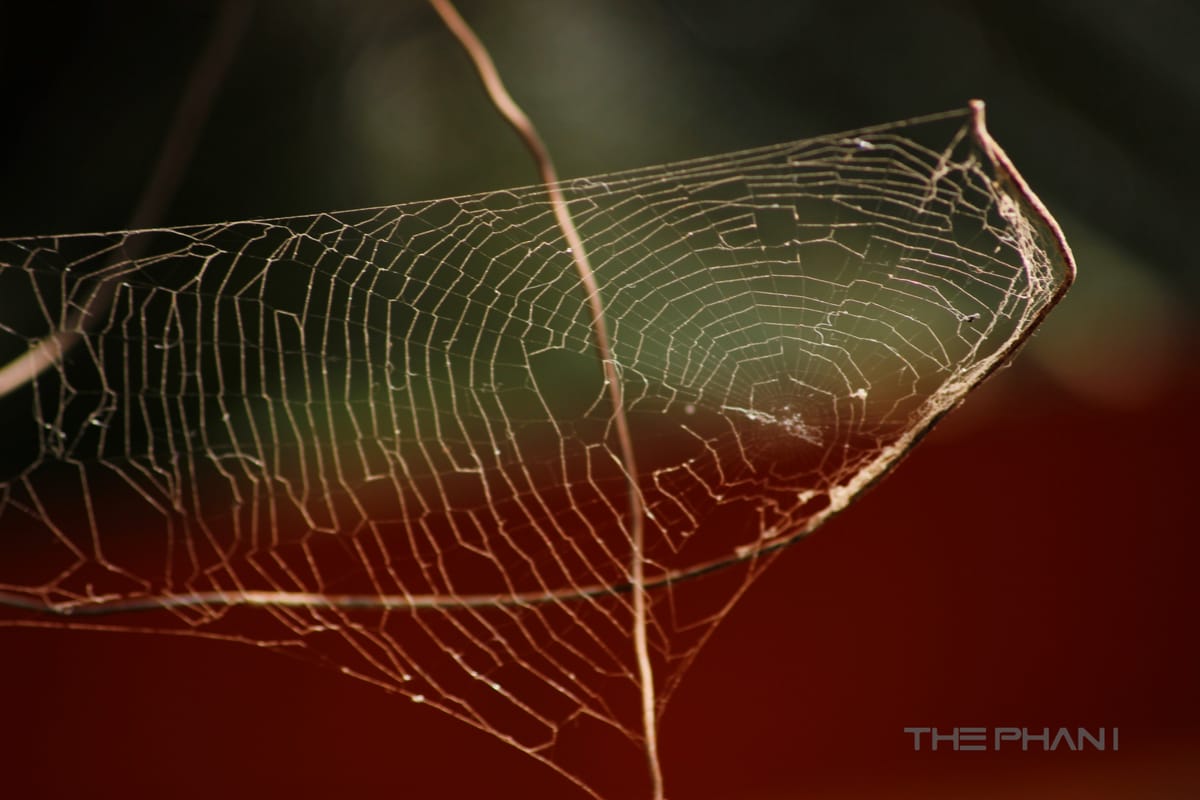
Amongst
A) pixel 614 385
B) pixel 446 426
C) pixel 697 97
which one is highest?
pixel 697 97

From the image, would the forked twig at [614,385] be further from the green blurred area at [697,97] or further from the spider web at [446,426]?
the green blurred area at [697,97]

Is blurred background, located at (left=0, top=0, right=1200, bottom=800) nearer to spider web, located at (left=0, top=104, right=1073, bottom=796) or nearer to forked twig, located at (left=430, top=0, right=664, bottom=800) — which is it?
spider web, located at (left=0, top=104, right=1073, bottom=796)

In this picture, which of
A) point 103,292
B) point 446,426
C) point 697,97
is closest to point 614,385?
point 103,292

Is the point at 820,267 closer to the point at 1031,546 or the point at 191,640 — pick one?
the point at 1031,546

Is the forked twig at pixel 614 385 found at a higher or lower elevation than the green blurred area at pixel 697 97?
A: lower

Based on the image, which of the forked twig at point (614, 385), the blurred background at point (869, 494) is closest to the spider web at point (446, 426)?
the blurred background at point (869, 494)

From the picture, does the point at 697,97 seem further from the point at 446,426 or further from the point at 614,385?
the point at 614,385

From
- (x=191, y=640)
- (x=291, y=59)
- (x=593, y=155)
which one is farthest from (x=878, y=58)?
(x=191, y=640)

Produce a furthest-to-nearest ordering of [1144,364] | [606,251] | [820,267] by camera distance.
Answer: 1. [1144,364]
2. [820,267]
3. [606,251]
